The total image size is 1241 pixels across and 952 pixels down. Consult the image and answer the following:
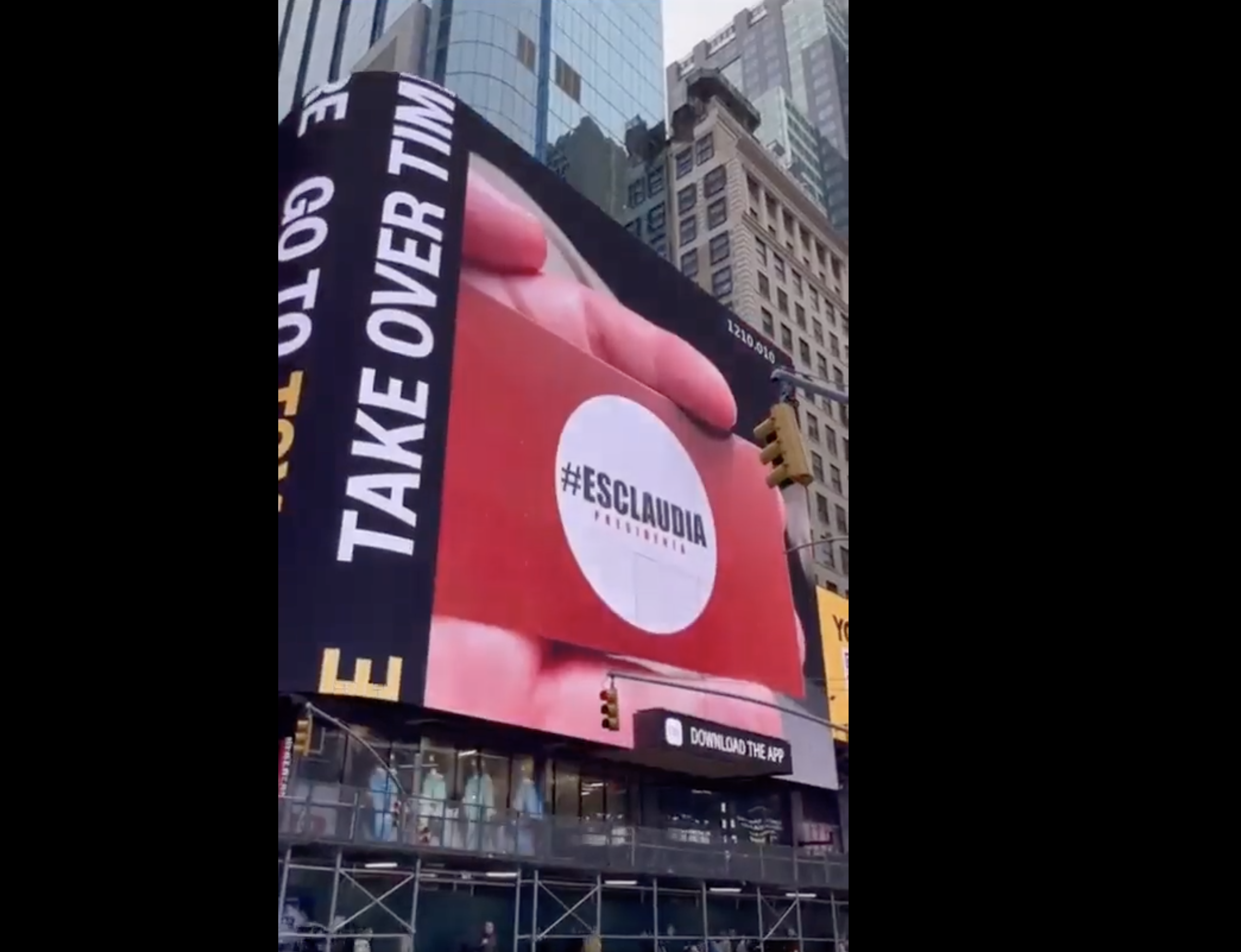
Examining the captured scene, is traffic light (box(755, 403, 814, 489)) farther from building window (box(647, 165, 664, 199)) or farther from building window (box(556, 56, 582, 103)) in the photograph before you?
building window (box(556, 56, 582, 103))

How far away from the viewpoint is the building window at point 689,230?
64.5 meters

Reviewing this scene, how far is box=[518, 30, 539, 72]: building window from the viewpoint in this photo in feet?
215

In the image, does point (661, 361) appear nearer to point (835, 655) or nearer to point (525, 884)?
point (835, 655)

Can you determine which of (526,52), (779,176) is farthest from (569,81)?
(779,176)

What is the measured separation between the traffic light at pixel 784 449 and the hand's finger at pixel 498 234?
18566 mm

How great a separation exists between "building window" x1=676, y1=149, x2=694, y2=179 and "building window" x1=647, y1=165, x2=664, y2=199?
1.57 meters

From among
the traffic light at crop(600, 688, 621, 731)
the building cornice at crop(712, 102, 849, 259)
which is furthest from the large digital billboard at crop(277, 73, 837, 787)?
the building cornice at crop(712, 102, 849, 259)

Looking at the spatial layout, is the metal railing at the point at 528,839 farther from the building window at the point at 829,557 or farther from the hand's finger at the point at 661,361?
the building window at the point at 829,557

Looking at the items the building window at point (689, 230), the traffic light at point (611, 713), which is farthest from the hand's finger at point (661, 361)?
the building window at point (689, 230)
